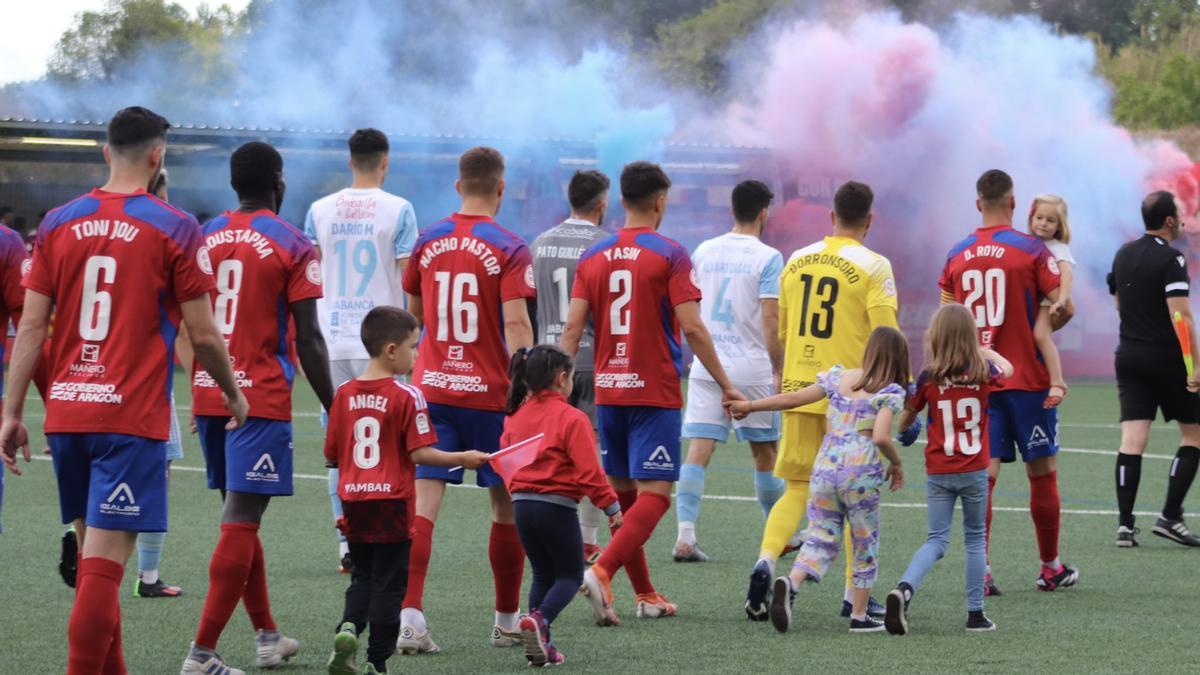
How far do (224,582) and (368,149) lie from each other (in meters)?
3.03

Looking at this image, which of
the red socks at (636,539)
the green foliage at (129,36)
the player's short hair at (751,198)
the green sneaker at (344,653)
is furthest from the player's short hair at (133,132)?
the green foliage at (129,36)

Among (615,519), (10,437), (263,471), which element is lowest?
(615,519)

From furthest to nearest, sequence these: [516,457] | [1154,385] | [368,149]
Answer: [1154,385]
[368,149]
[516,457]

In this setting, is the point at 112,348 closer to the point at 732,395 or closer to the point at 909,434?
the point at 732,395

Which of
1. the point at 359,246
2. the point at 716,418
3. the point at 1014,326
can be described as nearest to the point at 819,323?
the point at 1014,326

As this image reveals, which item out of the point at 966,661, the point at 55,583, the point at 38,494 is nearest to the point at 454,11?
the point at 38,494

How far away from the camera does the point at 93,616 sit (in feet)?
16.9

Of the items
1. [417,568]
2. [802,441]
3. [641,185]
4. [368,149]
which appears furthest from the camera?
[368,149]

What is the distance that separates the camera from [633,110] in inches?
1097

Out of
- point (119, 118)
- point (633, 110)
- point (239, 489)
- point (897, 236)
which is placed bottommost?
point (239, 489)

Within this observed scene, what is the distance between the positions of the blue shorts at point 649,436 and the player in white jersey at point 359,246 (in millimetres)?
1663

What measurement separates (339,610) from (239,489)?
1.65 metres

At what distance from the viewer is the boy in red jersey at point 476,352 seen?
6.86 m

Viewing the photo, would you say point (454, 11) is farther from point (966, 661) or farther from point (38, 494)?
point (966, 661)
